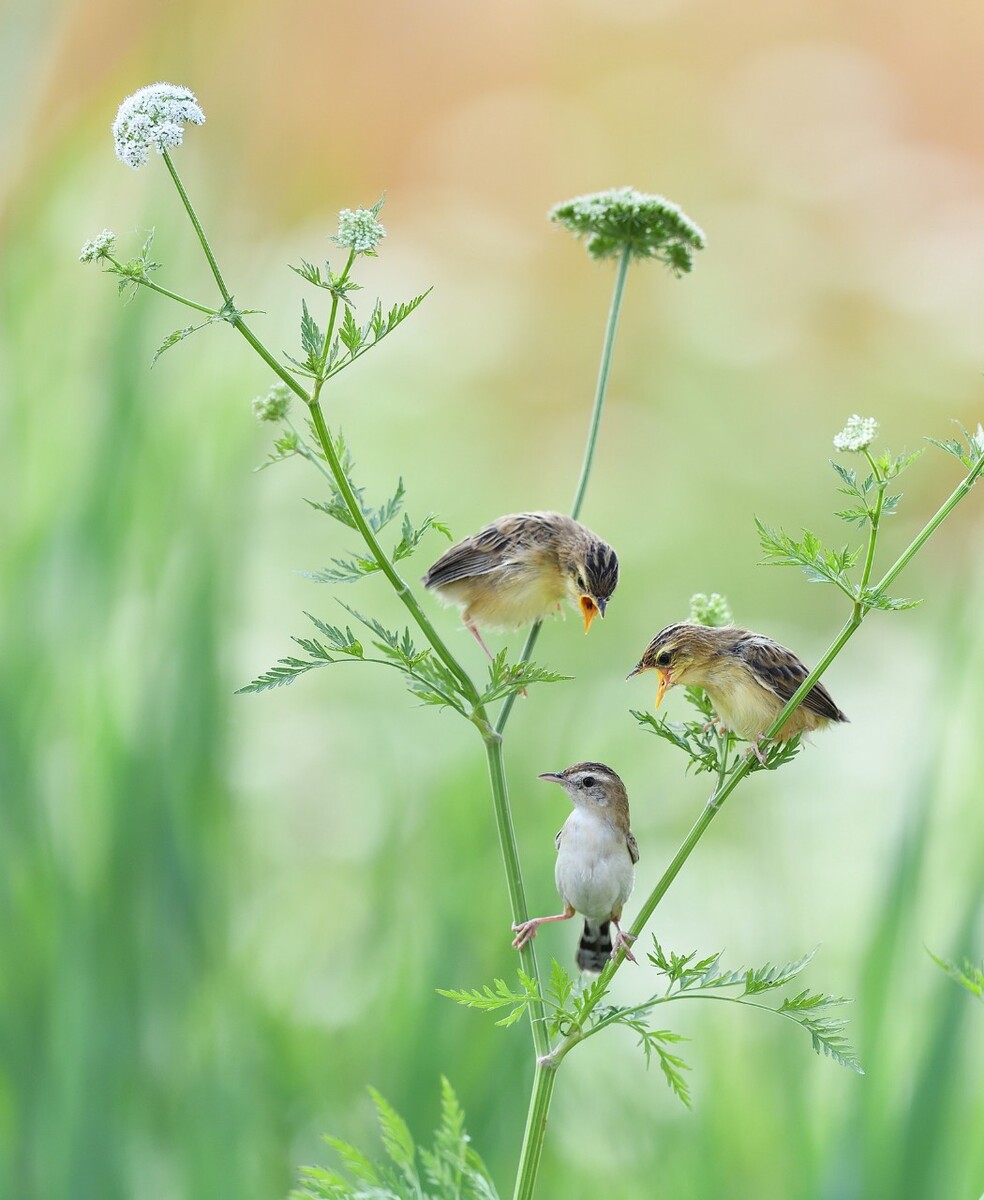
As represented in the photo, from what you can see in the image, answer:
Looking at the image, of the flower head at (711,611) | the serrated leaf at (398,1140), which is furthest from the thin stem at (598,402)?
the serrated leaf at (398,1140)

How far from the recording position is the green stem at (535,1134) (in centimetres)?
106

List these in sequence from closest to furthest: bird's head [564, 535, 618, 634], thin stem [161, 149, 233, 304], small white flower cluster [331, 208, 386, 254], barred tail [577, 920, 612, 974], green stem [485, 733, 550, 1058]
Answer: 1. thin stem [161, 149, 233, 304]
2. small white flower cluster [331, 208, 386, 254]
3. green stem [485, 733, 550, 1058]
4. barred tail [577, 920, 612, 974]
5. bird's head [564, 535, 618, 634]

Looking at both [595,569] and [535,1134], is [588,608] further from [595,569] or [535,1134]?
[535,1134]

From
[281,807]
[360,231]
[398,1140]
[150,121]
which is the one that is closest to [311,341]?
[360,231]

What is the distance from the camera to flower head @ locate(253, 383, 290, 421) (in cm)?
117

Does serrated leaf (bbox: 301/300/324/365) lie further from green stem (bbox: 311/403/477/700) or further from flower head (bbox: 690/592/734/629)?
flower head (bbox: 690/592/734/629)

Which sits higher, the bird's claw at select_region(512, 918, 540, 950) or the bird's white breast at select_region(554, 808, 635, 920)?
the bird's white breast at select_region(554, 808, 635, 920)

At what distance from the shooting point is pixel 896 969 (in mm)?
2387

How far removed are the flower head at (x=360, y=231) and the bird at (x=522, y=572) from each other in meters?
0.60

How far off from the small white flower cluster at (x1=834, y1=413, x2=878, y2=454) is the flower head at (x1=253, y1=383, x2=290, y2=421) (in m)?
0.48

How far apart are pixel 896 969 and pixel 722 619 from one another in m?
1.45

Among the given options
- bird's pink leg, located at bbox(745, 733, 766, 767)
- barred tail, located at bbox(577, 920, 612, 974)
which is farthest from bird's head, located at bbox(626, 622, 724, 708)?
barred tail, located at bbox(577, 920, 612, 974)

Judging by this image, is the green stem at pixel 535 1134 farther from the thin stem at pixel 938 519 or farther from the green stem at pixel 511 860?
the thin stem at pixel 938 519

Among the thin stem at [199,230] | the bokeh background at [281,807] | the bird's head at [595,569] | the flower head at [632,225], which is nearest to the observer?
the thin stem at [199,230]
